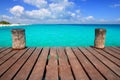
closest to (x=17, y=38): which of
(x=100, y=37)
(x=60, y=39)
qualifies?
(x=100, y=37)

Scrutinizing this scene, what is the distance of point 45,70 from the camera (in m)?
3.07

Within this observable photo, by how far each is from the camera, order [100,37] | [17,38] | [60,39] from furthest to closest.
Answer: [60,39]
[100,37]
[17,38]

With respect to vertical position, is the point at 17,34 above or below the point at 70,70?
above

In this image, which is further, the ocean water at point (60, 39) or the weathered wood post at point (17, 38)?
the ocean water at point (60, 39)

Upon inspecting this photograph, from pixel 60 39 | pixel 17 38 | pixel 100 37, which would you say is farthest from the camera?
pixel 60 39

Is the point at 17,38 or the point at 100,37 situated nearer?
the point at 17,38

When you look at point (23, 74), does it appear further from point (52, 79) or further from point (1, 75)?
point (52, 79)

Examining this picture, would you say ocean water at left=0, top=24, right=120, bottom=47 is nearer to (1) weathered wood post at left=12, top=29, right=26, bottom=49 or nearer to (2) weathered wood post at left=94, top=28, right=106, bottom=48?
(2) weathered wood post at left=94, top=28, right=106, bottom=48

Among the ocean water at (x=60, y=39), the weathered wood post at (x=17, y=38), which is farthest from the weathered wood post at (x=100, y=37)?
the ocean water at (x=60, y=39)

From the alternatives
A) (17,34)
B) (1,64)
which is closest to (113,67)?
(1,64)

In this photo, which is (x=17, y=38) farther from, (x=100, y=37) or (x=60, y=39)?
(x=60, y=39)

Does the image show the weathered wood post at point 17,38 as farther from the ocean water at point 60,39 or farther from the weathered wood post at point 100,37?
the ocean water at point 60,39

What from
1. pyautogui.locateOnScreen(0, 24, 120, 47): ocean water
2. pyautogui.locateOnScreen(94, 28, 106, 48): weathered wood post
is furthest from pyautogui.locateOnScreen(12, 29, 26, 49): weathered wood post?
pyautogui.locateOnScreen(0, 24, 120, 47): ocean water

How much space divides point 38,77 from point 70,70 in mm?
858
